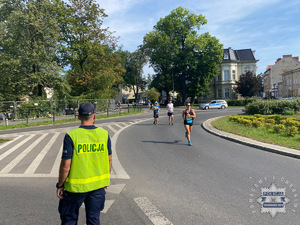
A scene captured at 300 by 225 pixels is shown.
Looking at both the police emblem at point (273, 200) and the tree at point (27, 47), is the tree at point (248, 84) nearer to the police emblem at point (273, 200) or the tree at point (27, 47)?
the tree at point (27, 47)

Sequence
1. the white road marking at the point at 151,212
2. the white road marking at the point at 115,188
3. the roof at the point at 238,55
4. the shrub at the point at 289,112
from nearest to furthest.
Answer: the white road marking at the point at 151,212, the white road marking at the point at 115,188, the shrub at the point at 289,112, the roof at the point at 238,55

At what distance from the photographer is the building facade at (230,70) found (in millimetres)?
59000

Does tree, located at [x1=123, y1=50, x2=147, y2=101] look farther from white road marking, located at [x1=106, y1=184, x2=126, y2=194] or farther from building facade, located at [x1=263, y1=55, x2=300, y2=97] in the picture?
white road marking, located at [x1=106, y1=184, x2=126, y2=194]

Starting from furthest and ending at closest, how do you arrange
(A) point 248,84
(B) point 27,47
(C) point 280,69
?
(C) point 280,69
(A) point 248,84
(B) point 27,47

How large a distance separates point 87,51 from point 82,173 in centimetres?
3264

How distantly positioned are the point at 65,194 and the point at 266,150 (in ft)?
23.7

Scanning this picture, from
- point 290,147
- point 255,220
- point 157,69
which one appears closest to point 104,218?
point 255,220

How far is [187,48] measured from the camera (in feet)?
154

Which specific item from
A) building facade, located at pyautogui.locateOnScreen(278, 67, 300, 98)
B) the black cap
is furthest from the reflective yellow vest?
building facade, located at pyautogui.locateOnScreen(278, 67, 300, 98)

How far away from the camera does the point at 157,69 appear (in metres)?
56.5

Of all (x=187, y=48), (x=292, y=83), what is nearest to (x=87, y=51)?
(x=187, y=48)

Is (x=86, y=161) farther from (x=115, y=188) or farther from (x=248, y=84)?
(x=248, y=84)

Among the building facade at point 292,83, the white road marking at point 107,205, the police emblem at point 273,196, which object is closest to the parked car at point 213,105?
the building facade at point 292,83

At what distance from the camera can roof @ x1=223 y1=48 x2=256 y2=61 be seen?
2359 inches
